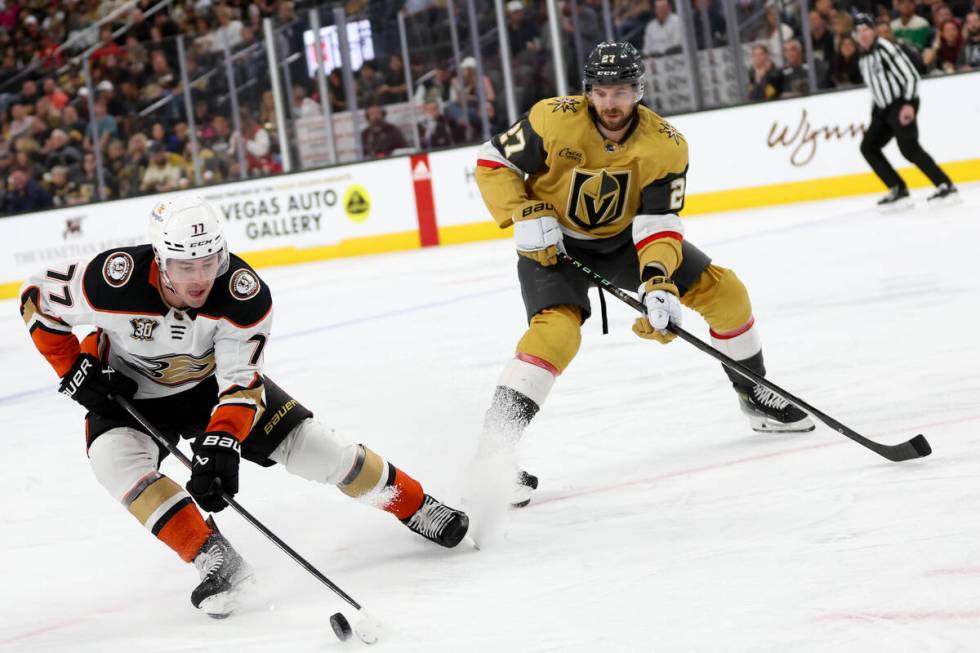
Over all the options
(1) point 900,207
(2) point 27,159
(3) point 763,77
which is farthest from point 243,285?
(2) point 27,159

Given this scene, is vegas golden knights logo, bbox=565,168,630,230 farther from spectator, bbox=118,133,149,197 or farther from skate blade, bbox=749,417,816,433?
spectator, bbox=118,133,149,197

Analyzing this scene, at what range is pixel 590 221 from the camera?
3.37 meters

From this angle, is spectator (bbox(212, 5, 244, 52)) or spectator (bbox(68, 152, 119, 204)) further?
spectator (bbox(68, 152, 119, 204))

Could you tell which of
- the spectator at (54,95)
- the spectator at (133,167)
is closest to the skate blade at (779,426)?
the spectator at (133,167)

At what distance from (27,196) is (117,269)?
30.9 ft

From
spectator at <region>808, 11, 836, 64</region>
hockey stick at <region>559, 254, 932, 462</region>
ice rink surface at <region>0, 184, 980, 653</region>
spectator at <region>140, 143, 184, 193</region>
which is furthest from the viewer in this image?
spectator at <region>140, 143, 184, 193</region>

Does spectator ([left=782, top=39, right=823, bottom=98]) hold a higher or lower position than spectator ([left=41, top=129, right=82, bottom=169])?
lower

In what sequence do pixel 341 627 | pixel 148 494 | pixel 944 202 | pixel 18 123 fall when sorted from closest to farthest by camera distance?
pixel 341 627
pixel 148 494
pixel 944 202
pixel 18 123

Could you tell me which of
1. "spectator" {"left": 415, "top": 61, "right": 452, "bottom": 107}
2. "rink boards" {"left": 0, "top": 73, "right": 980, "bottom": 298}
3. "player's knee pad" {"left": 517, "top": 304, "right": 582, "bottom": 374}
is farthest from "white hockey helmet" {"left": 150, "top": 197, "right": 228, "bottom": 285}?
"spectator" {"left": 415, "top": 61, "right": 452, "bottom": 107}

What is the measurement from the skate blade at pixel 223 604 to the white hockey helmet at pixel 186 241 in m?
0.68

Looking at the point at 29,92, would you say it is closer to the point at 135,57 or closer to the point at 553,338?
the point at 135,57

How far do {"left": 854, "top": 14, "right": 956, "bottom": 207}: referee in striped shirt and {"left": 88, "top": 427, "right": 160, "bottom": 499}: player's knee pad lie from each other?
6635 millimetres

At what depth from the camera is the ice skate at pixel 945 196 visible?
26.4 ft

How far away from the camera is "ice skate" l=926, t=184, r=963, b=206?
26.4ft
